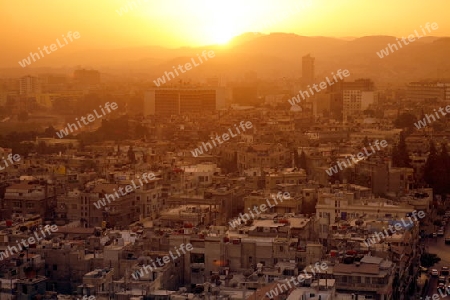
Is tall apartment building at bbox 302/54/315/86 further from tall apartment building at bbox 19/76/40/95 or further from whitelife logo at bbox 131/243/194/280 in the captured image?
whitelife logo at bbox 131/243/194/280

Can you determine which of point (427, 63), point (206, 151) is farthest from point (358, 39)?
point (206, 151)

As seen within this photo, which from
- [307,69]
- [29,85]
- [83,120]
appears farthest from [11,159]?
[307,69]

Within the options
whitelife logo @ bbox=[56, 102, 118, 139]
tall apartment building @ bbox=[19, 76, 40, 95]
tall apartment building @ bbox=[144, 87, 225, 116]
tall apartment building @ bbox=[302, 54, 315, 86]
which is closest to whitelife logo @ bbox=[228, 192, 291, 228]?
whitelife logo @ bbox=[56, 102, 118, 139]

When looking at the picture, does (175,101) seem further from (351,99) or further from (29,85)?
(29,85)

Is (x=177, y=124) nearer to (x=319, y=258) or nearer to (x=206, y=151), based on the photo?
(x=206, y=151)

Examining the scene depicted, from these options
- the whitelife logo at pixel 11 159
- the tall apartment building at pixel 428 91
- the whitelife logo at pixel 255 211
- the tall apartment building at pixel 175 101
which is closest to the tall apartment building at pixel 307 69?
the tall apartment building at pixel 428 91
